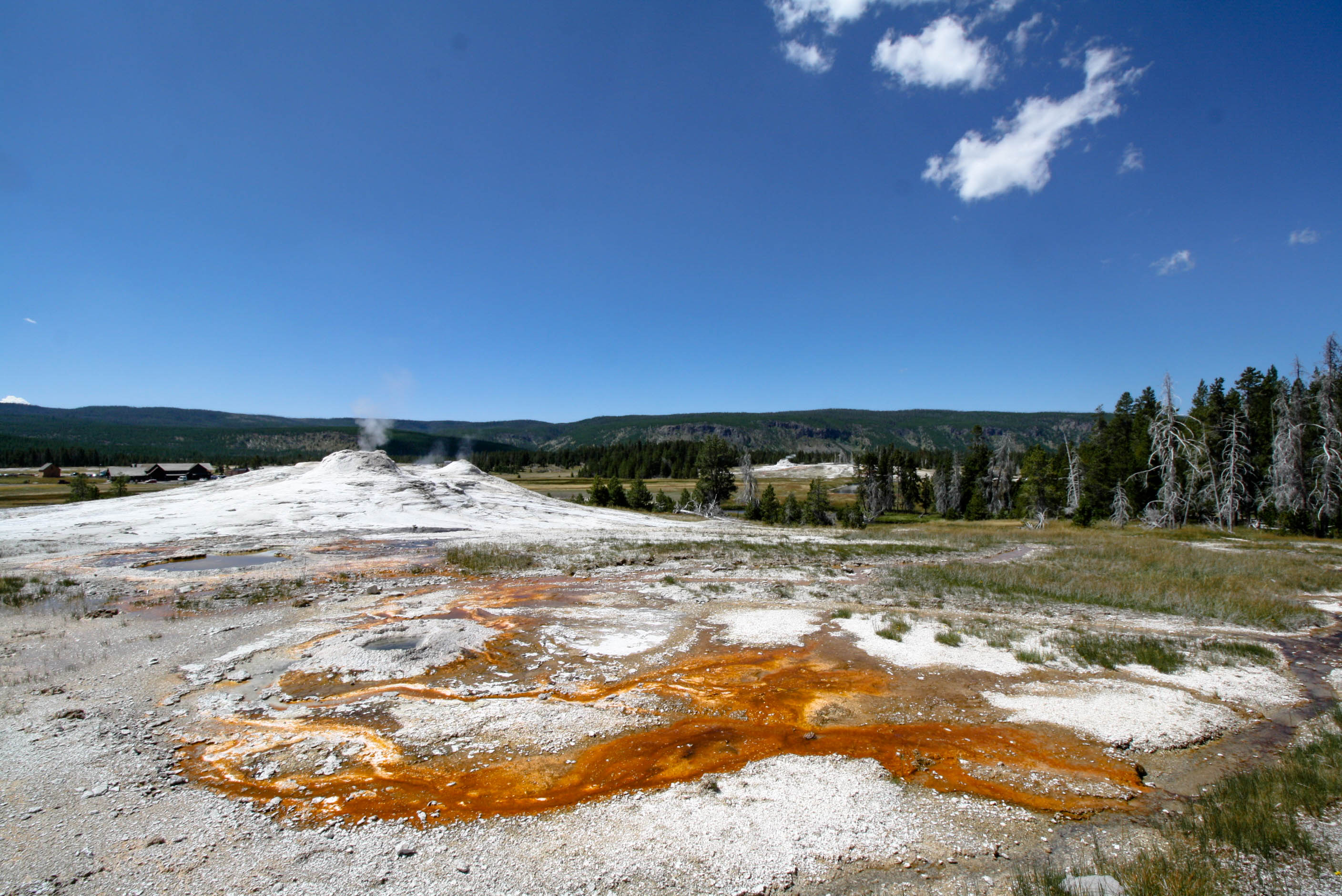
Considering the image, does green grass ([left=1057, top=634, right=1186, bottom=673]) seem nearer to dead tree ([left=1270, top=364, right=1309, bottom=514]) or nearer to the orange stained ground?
the orange stained ground

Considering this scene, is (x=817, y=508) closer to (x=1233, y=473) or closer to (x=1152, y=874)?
(x=1233, y=473)

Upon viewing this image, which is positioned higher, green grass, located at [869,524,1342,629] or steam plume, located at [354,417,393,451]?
steam plume, located at [354,417,393,451]

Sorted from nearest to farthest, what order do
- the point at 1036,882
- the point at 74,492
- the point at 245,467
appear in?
the point at 1036,882, the point at 74,492, the point at 245,467

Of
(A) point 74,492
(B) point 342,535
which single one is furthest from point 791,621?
(A) point 74,492

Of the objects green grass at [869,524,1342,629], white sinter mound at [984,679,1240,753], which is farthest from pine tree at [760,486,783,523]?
white sinter mound at [984,679,1240,753]

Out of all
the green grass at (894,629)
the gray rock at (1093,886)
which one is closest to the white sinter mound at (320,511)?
the green grass at (894,629)

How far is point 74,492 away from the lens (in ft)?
182

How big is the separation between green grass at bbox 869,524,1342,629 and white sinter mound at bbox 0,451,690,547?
21.4 m

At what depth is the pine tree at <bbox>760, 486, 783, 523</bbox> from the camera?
183 ft

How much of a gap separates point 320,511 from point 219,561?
13.4 meters

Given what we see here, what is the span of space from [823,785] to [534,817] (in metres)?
3.18

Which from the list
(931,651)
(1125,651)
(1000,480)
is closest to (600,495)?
(1000,480)

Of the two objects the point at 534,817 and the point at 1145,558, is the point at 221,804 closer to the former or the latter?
the point at 534,817

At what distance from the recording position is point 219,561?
22578 mm
